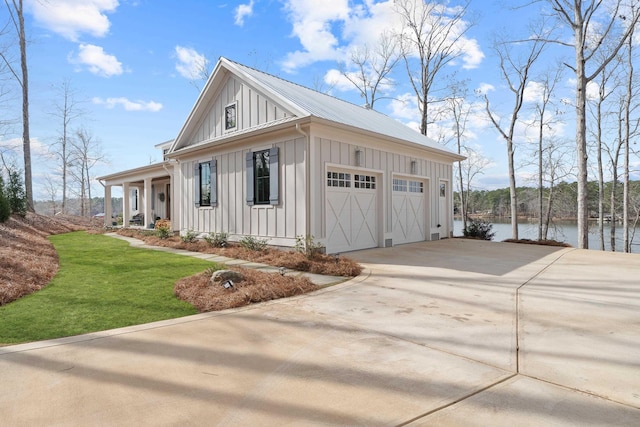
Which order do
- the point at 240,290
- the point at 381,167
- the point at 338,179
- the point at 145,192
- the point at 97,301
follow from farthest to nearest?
1. the point at 145,192
2. the point at 381,167
3. the point at 338,179
4. the point at 240,290
5. the point at 97,301

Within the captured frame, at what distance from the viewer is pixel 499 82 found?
67.8 feet

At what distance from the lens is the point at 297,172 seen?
848cm

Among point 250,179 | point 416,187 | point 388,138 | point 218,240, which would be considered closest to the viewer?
point 250,179

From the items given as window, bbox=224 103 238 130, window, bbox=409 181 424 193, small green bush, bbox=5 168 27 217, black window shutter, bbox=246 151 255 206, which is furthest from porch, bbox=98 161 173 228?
window, bbox=409 181 424 193

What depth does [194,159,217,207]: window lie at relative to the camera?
11039mm

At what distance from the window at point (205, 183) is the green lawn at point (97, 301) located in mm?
3769

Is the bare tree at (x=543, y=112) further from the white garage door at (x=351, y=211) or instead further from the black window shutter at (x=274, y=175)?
the black window shutter at (x=274, y=175)

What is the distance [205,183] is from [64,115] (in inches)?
1002

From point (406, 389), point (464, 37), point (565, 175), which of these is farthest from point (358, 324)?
point (565, 175)

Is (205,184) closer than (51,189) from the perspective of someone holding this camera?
Yes

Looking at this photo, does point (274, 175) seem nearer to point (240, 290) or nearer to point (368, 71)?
point (240, 290)

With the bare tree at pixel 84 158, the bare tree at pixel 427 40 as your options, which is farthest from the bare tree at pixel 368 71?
the bare tree at pixel 84 158

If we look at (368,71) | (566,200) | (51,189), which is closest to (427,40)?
(368,71)

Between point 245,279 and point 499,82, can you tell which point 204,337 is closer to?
point 245,279
